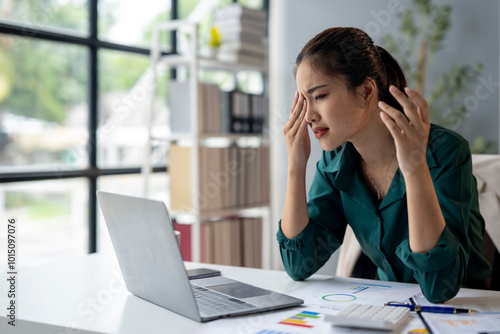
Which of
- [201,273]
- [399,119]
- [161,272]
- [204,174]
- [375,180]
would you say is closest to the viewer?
[161,272]

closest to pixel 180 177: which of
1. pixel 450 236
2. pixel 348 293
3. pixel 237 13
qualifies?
pixel 237 13

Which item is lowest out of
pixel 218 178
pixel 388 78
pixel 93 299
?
pixel 93 299

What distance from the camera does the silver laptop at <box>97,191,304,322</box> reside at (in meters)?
0.98

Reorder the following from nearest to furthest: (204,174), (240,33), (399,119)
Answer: (399,119)
(204,174)
(240,33)

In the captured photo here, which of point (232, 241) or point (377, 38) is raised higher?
point (377, 38)

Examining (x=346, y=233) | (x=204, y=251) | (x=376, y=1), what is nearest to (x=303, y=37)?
(x=376, y=1)

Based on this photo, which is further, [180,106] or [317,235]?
[180,106]

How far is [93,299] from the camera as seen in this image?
117 centimetres

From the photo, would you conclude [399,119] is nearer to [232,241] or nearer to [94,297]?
[94,297]

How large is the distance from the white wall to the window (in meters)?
0.85

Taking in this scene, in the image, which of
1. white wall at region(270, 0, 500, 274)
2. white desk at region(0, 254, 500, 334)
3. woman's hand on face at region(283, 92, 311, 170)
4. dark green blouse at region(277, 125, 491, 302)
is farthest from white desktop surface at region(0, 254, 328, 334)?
white wall at region(270, 0, 500, 274)

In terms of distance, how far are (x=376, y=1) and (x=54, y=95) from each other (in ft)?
6.00

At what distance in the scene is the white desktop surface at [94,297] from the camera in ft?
3.27

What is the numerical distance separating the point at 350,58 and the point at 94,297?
0.82m
